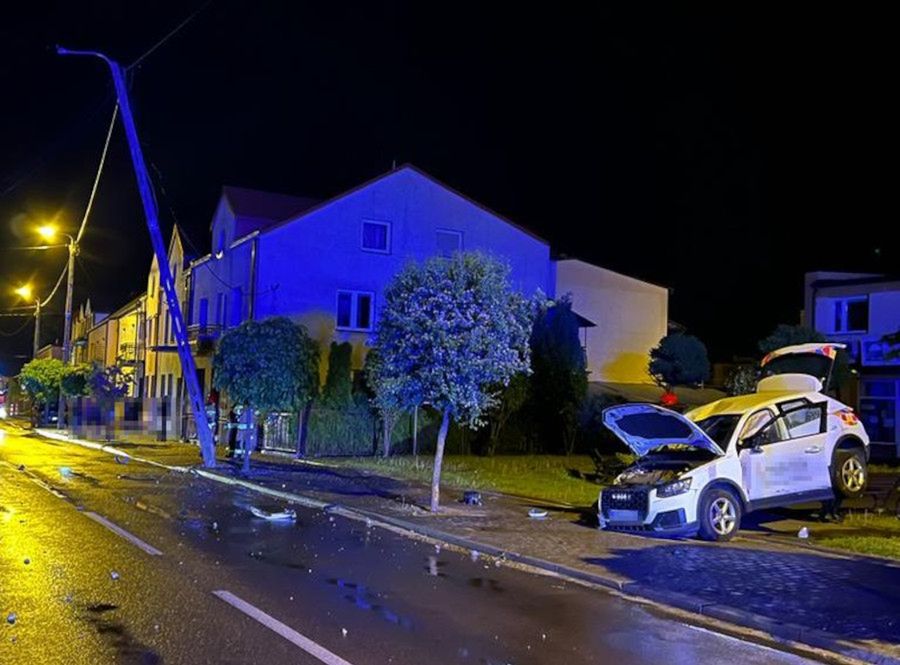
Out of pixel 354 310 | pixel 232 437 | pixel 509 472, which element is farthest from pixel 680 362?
pixel 232 437

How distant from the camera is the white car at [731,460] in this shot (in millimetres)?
12730

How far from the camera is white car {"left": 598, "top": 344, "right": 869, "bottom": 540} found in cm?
1273

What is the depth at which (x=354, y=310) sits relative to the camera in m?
33.8

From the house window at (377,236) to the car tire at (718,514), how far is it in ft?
74.3

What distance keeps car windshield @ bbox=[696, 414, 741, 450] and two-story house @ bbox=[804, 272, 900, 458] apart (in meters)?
17.7

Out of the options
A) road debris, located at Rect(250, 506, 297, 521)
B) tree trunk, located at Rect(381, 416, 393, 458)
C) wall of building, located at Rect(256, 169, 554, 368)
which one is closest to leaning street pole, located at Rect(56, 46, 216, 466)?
tree trunk, located at Rect(381, 416, 393, 458)

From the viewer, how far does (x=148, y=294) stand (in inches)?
1911

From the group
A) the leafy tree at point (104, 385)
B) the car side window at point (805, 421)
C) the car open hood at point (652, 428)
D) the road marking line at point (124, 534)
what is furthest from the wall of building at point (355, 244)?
the car side window at point (805, 421)

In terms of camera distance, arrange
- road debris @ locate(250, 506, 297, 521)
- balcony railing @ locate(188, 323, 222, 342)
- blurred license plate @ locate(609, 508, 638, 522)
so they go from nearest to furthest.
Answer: blurred license plate @ locate(609, 508, 638, 522) → road debris @ locate(250, 506, 297, 521) → balcony railing @ locate(188, 323, 222, 342)

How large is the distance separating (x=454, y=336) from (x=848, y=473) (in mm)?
6211

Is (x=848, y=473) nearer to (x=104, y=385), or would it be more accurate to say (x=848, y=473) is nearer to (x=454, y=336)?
(x=454, y=336)

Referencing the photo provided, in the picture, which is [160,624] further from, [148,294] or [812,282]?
[148,294]

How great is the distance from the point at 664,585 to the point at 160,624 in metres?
4.98

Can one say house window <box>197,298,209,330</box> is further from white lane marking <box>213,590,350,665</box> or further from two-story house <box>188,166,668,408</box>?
white lane marking <box>213,590,350,665</box>
